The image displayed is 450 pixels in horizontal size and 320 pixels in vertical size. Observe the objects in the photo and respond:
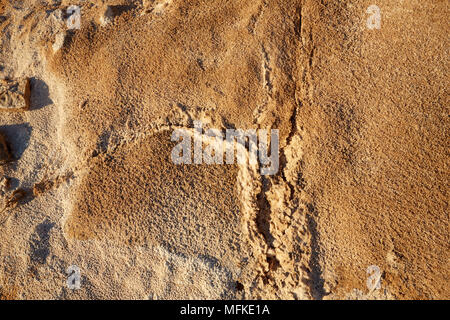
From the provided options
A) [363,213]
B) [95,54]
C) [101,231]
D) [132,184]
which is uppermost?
[95,54]

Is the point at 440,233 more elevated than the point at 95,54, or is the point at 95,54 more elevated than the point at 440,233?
the point at 95,54

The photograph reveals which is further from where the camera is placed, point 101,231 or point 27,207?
point 27,207

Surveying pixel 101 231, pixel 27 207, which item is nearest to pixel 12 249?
pixel 27 207

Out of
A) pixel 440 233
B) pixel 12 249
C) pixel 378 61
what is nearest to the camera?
pixel 440 233

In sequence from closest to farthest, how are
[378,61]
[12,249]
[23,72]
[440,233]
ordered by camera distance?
[440,233]
[378,61]
[12,249]
[23,72]

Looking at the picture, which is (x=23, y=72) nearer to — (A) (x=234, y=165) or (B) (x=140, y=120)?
(B) (x=140, y=120)

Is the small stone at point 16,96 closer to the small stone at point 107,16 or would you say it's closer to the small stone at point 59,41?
the small stone at point 59,41

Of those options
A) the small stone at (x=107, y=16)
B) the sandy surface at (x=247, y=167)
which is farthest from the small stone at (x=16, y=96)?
the small stone at (x=107, y=16)

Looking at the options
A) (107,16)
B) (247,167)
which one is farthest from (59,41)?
(247,167)
